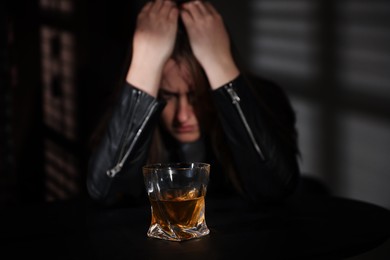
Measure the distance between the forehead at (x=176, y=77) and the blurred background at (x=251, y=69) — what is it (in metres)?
0.42

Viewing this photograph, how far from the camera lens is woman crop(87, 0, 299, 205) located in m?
1.66

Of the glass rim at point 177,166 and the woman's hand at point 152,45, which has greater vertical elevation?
the woman's hand at point 152,45

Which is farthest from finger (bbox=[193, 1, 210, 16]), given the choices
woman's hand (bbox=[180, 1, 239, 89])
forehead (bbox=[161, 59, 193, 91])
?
forehead (bbox=[161, 59, 193, 91])

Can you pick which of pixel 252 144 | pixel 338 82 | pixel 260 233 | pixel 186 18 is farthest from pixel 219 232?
pixel 338 82

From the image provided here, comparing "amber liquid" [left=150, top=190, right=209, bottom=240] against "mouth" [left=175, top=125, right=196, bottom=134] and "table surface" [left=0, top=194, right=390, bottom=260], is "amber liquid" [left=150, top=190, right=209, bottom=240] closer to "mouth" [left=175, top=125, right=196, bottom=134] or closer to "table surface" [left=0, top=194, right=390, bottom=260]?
"table surface" [left=0, top=194, right=390, bottom=260]

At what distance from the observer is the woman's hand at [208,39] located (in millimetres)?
1716

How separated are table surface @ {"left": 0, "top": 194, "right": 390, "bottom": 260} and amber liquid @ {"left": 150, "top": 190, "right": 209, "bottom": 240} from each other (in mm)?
27

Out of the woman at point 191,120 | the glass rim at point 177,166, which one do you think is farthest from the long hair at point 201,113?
the glass rim at point 177,166

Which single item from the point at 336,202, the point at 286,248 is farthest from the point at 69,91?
the point at 286,248

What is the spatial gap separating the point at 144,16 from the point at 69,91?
6.61 ft

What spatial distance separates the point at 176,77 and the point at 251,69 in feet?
4.42

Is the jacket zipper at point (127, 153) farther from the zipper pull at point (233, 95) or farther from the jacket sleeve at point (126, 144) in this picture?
the zipper pull at point (233, 95)

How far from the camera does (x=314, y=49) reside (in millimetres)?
2666

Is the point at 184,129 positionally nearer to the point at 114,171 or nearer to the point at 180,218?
the point at 114,171
